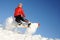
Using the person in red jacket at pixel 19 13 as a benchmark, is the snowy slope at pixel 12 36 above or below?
below

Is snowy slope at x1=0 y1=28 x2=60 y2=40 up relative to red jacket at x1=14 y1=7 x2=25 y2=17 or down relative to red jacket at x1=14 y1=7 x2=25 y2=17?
down

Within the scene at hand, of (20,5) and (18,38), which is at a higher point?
(20,5)

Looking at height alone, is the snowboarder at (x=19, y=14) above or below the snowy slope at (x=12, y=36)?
above

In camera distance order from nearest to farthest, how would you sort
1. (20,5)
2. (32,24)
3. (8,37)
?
1. (8,37)
2. (20,5)
3. (32,24)

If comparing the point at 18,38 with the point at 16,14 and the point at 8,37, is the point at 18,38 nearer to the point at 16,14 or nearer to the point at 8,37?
the point at 8,37

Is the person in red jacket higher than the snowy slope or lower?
higher

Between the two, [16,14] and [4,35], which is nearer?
[4,35]

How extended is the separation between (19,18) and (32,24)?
9.19 ft

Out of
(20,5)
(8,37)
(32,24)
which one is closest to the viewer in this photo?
(8,37)

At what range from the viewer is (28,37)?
107 ft

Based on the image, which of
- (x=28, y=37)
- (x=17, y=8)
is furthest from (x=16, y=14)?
(x=28, y=37)

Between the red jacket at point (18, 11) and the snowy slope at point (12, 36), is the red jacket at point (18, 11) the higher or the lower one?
the higher one

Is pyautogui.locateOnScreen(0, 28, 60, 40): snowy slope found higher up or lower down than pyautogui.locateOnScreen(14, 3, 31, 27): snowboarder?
lower down

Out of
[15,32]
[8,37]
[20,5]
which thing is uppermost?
[20,5]
